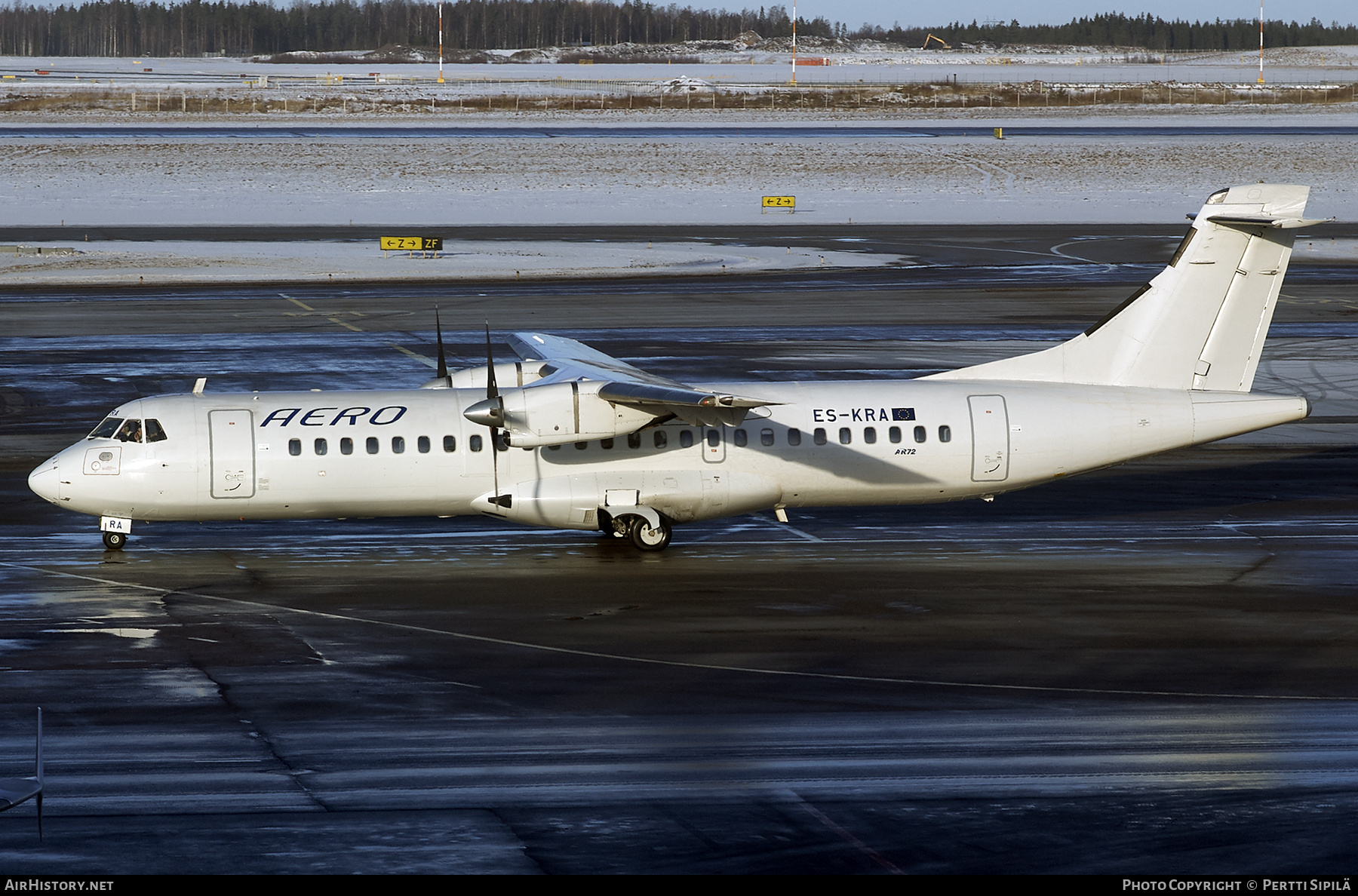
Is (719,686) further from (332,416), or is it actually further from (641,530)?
(332,416)

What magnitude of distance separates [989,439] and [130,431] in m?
13.6

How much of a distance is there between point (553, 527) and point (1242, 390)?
11.7m

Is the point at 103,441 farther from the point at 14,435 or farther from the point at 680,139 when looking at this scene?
the point at 680,139

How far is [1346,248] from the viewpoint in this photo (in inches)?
2539

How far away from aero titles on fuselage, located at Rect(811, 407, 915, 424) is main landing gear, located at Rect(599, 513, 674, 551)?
9.93 ft

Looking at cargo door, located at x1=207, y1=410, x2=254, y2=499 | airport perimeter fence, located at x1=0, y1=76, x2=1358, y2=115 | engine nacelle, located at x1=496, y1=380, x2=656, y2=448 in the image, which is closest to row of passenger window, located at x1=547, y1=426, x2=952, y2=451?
engine nacelle, located at x1=496, y1=380, x2=656, y2=448

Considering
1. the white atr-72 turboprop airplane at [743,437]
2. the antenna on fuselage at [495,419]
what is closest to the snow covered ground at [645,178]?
the white atr-72 turboprop airplane at [743,437]

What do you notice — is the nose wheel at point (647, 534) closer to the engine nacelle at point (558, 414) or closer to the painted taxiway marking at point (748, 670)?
the engine nacelle at point (558, 414)

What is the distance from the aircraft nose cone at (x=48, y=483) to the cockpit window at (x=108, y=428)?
0.76m

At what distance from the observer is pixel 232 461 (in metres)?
22.5

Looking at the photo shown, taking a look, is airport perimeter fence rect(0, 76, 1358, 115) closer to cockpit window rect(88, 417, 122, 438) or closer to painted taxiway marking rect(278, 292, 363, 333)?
painted taxiway marking rect(278, 292, 363, 333)

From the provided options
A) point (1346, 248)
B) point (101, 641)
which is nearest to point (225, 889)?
point (101, 641)

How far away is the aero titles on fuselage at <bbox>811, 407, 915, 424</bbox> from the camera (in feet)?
76.2

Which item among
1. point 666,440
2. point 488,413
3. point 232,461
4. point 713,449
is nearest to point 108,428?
point 232,461
